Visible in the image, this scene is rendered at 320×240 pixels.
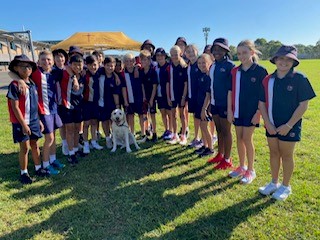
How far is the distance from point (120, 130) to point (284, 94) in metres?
3.52

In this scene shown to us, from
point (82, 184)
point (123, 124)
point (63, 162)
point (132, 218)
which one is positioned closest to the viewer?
point (132, 218)

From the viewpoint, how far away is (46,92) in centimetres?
460

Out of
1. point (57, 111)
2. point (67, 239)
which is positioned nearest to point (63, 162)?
point (57, 111)

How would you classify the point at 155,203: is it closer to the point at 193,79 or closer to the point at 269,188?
the point at 269,188

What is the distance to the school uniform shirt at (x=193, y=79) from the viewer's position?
541 cm

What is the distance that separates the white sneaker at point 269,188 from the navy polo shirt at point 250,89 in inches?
40.8

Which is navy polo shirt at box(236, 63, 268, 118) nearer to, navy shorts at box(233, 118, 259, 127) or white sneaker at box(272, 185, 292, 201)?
navy shorts at box(233, 118, 259, 127)

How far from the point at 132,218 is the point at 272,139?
214 centimetres

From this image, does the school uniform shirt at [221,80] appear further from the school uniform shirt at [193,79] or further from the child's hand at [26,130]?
the child's hand at [26,130]

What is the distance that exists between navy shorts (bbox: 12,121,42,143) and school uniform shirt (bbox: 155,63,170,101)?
2.80 meters

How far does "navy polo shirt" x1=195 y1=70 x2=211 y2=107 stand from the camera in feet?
16.4

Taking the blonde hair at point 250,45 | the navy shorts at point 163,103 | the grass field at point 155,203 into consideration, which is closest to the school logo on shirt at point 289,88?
the blonde hair at point 250,45

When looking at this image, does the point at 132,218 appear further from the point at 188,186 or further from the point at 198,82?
the point at 198,82

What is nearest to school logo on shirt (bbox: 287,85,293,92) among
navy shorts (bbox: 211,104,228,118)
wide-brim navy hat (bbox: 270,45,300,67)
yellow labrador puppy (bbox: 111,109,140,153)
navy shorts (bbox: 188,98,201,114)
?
wide-brim navy hat (bbox: 270,45,300,67)
